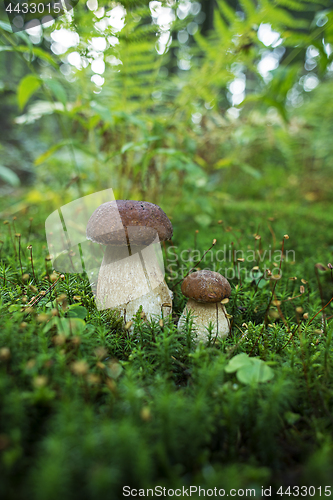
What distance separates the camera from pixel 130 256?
2109 mm

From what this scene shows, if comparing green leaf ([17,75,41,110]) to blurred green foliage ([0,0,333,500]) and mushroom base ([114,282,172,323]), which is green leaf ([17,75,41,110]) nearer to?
blurred green foliage ([0,0,333,500])

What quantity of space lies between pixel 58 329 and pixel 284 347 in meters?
1.43

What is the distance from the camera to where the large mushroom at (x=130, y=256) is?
1.82 meters

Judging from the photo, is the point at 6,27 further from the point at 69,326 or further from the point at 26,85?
the point at 69,326

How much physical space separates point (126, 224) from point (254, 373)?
1.21 m

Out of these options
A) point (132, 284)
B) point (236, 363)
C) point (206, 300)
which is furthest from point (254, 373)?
point (132, 284)

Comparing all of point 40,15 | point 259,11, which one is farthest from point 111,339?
point 259,11

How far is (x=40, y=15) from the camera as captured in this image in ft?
8.17

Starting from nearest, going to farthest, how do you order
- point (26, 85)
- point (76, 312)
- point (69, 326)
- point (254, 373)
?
point (254, 373) < point (69, 326) < point (76, 312) < point (26, 85)

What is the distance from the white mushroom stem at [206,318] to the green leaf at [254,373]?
52 cm

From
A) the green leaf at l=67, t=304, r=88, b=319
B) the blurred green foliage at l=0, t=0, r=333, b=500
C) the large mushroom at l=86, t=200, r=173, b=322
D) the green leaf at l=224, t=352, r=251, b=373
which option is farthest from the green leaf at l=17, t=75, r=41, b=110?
the green leaf at l=224, t=352, r=251, b=373

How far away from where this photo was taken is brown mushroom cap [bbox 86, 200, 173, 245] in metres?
1.81

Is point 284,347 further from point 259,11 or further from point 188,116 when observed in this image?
point 259,11

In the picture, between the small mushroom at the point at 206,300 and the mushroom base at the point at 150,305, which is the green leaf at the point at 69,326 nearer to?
the mushroom base at the point at 150,305
